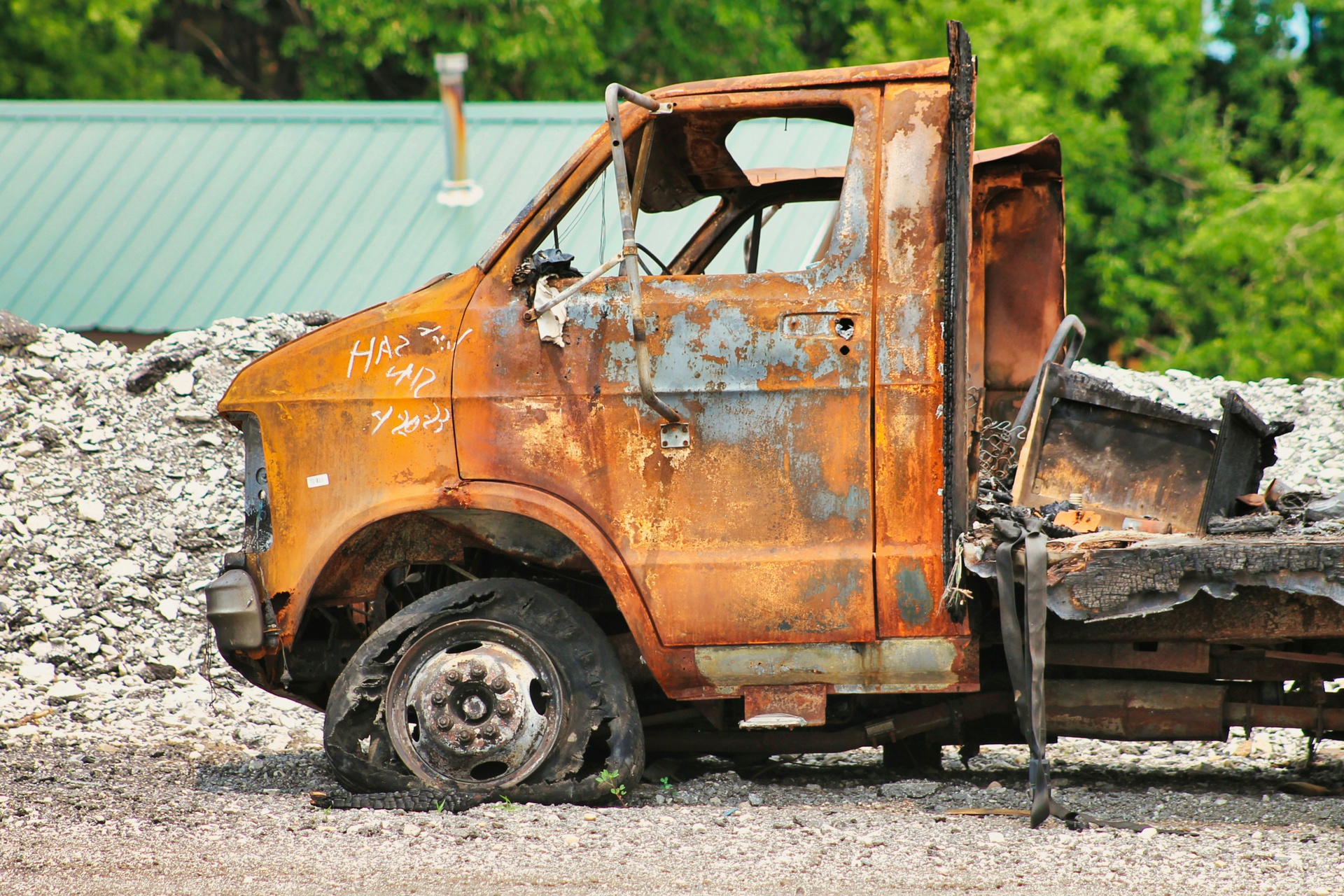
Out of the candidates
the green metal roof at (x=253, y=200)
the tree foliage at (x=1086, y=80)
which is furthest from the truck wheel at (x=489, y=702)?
the tree foliage at (x=1086, y=80)

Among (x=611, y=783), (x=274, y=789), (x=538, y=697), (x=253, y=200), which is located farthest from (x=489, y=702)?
(x=253, y=200)

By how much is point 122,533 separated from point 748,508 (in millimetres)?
5083

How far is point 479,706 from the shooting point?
15.2 feet

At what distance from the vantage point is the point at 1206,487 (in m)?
4.59

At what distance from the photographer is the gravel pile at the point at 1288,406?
921cm

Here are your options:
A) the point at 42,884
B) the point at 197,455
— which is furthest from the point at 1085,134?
the point at 42,884

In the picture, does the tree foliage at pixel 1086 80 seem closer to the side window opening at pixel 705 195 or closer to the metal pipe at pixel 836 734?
the side window opening at pixel 705 195

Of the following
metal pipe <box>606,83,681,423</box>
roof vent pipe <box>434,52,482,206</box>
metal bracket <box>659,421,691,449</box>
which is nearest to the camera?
metal pipe <box>606,83,681,423</box>

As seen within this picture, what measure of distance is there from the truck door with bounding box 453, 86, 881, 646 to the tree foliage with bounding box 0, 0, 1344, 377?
655 inches

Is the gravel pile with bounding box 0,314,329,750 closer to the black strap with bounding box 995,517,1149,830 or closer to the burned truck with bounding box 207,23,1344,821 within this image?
the burned truck with bounding box 207,23,1344,821

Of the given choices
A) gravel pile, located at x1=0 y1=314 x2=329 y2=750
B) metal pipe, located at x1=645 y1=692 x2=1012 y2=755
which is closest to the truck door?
metal pipe, located at x1=645 y1=692 x2=1012 y2=755

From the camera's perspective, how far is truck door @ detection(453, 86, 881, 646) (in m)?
4.41

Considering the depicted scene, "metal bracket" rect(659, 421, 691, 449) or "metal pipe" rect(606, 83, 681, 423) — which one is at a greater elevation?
"metal pipe" rect(606, 83, 681, 423)

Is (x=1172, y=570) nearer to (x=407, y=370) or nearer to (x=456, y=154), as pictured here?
(x=407, y=370)
